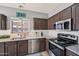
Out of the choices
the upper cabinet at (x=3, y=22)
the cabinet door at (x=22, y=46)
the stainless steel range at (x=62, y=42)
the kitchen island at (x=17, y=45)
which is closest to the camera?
the upper cabinet at (x=3, y=22)

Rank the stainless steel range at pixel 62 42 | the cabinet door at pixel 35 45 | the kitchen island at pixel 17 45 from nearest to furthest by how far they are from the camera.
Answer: the stainless steel range at pixel 62 42, the cabinet door at pixel 35 45, the kitchen island at pixel 17 45

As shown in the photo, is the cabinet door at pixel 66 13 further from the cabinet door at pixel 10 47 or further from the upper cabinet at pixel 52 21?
the cabinet door at pixel 10 47

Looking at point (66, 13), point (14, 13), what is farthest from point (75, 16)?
point (14, 13)

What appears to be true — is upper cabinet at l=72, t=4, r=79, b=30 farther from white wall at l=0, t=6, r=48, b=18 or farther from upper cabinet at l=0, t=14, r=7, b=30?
upper cabinet at l=0, t=14, r=7, b=30

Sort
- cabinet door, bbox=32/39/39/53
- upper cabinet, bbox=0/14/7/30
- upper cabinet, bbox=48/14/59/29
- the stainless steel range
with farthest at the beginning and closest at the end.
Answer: cabinet door, bbox=32/39/39/53
upper cabinet, bbox=48/14/59/29
the stainless steel range
upper cabinet, bbox=0/14/7/30

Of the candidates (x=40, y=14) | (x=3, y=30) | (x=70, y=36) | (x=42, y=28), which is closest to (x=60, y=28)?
(x=70, y=36)

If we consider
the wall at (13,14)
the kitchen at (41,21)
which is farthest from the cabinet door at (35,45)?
the wall at (13,14)

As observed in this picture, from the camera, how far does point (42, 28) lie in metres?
1.66

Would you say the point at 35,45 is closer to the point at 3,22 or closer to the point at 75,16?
the point at 3,22

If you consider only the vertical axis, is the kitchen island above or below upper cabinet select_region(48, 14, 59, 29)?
below

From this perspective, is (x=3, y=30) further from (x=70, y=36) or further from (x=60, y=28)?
(x=70, y=36)

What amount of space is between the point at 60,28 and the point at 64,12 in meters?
0.30

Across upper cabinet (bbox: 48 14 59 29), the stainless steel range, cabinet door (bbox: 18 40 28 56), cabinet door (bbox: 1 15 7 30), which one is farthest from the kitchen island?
cabinet door (bbox: 1 15 7 30)

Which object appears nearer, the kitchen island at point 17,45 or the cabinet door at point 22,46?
the kitchen island at point 17,45
